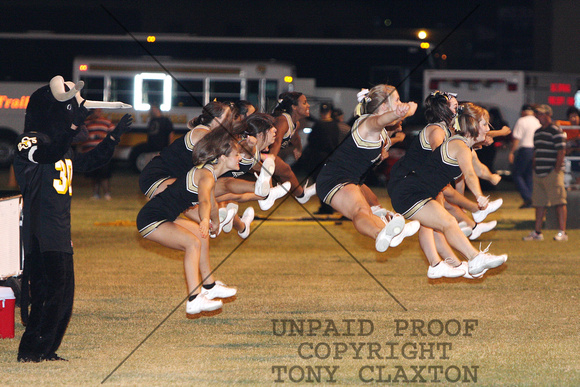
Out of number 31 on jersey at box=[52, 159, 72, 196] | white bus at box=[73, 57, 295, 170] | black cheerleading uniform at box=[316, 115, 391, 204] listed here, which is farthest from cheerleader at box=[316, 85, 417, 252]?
white bus at box=[73, 57, 295, 170]

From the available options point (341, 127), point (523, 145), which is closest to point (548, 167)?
point (523, 145)

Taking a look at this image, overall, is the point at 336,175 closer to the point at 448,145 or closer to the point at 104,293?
the point at 448,145

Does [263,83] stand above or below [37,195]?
below

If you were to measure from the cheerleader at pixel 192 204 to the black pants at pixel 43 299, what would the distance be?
0.89 metres

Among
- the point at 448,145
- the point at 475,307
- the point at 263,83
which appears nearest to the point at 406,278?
the point at 475,307

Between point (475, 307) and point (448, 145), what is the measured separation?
1.78 m

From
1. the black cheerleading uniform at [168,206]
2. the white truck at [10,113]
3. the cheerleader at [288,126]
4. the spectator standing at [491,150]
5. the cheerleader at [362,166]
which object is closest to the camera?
the black cheerleading uniform at [168,206]

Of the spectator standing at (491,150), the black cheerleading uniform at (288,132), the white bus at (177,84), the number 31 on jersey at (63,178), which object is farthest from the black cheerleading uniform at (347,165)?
the white bus at (177,84)

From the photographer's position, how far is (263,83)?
22984mm

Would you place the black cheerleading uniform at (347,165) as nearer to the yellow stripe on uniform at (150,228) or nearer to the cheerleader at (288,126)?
the cheerleader at (288,126)

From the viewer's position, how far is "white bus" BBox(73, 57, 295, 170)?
74.4 ft

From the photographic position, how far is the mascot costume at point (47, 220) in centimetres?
532

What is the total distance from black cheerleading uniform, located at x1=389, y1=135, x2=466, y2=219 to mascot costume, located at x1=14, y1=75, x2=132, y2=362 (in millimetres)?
2406

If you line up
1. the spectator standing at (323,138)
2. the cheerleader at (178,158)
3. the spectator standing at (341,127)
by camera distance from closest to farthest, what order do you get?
the cheerleader at (178,158) → the spectator standing at (341,127) → the spectator standing at (323,138)
